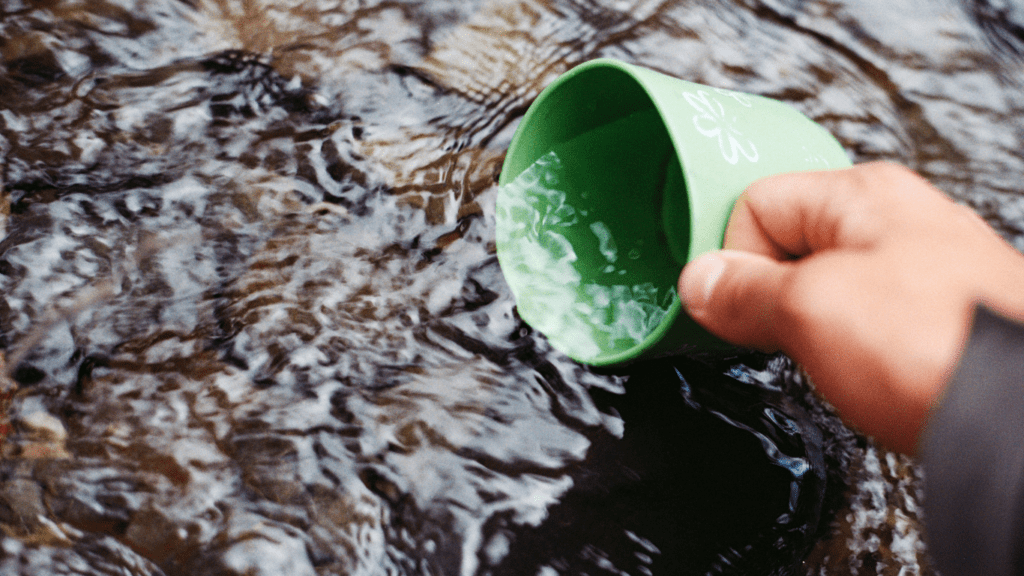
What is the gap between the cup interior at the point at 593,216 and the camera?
1369 mm

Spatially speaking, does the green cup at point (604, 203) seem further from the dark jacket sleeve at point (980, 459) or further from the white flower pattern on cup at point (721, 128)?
the dark jacket sleeve at point (980, 459)

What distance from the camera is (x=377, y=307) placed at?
1.44 meters

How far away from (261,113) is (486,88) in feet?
1.89

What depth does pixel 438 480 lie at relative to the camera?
121 centimetres

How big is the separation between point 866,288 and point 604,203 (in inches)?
32.0

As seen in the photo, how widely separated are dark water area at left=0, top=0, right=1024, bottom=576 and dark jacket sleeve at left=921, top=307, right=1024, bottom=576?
57cm

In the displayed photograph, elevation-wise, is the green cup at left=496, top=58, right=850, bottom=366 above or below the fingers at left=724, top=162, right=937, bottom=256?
below

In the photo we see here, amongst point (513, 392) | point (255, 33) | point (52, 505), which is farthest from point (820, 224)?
point (255, 33)

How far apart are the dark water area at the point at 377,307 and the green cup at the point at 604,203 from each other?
0.10 meters

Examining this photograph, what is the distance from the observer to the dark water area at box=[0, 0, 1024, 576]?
117 centimetres

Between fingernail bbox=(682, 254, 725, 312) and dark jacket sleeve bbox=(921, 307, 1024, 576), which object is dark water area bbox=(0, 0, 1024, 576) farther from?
dark jacket sleeve bbox=(921, 307, 1024, 576)

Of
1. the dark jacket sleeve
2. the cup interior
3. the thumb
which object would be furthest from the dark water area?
the dark jacket sleeve

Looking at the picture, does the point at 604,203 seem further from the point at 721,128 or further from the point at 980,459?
the point at 980,459

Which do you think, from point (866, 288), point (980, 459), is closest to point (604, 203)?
point (866, 288)
